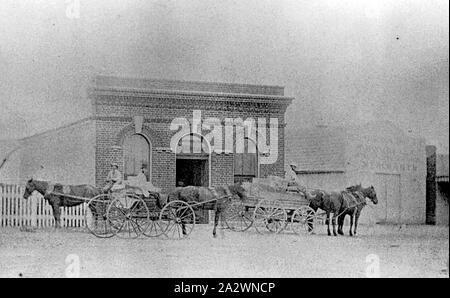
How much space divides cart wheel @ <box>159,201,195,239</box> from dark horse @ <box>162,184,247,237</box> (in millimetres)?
169

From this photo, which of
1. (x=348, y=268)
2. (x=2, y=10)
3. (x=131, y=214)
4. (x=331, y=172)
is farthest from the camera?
(x=331, y=172)

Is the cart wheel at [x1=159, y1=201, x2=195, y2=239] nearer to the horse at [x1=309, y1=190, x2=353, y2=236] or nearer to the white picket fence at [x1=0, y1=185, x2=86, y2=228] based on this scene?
the white picket fence at [x1=0, y1=185, x2=86, y2=228]

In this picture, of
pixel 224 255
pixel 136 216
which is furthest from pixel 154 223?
pixel 224 255

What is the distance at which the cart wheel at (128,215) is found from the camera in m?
13.2

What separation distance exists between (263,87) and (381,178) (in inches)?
157

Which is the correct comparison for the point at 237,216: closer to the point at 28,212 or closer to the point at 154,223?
the point at 154,223

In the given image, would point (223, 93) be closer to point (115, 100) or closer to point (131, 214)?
point (115, 100)

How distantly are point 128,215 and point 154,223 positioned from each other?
57cm

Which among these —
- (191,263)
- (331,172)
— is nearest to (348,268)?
(191,263)

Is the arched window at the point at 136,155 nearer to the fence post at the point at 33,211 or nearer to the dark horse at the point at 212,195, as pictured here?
the dark horse at the point at 212,195

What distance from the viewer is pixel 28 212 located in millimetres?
14438

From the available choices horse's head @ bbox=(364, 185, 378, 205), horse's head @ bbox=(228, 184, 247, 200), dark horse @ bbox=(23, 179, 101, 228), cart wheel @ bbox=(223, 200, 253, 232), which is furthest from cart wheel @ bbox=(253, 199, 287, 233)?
dark horse @ bbox=(23, 179, 101, 228)

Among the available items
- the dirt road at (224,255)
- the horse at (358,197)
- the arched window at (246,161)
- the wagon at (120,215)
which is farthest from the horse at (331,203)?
the wagon at (120,215)
